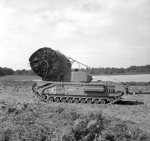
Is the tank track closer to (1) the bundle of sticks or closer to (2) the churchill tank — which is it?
(2) the churchill tank

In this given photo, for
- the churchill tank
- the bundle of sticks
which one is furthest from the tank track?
the bundle of sticks

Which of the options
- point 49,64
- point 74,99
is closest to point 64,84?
point 74,99

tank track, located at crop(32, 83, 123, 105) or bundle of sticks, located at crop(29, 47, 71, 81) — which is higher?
bundle of sticks, located at crop(29, 47, 71, 81)

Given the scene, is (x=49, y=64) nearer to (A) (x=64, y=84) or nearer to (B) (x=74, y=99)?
(A) (x=64, y=84)

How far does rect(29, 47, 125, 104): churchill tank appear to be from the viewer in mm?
16266

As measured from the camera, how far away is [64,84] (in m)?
17.1

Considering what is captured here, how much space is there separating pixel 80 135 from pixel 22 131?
1.85 meters

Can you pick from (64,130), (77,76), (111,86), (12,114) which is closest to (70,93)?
(77,76)

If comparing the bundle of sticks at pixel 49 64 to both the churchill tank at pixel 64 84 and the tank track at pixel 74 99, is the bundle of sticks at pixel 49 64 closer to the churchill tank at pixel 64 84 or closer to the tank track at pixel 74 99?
the churchill tank at pixel 64 84

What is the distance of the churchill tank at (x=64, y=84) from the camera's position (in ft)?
53.4

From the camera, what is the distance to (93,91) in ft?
53.5

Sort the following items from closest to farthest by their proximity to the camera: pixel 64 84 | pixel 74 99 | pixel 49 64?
pixel 74 99, pixel 64 84, pixel 49 64

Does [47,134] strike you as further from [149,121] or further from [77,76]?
[77,76]

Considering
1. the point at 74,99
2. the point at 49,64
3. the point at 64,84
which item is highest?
the point at 49,64
